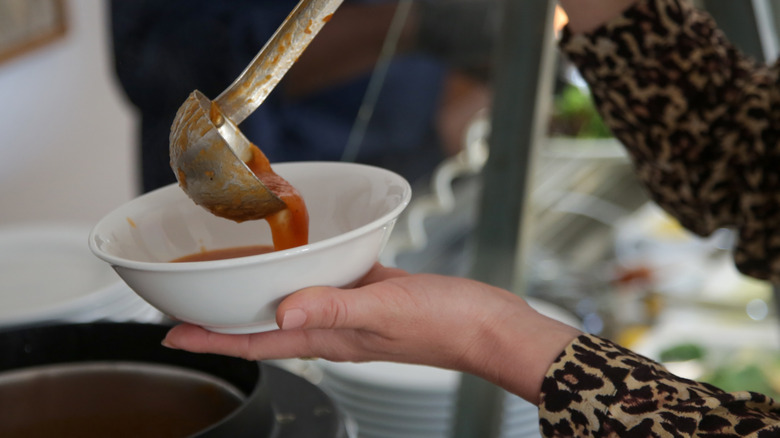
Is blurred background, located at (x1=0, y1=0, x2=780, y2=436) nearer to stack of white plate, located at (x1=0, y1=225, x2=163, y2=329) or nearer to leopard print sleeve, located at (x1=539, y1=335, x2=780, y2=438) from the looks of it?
stack of white plate, located at (x1=0, y1=225, x2=163, y2=329)

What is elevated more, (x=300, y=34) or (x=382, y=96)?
(x=300, y=34)

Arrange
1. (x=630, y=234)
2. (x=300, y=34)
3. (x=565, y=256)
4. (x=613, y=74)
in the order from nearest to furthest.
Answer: (x=300, y=34) < (x=613, y=74) < (x=565, y=256) < (x=630, y=234)

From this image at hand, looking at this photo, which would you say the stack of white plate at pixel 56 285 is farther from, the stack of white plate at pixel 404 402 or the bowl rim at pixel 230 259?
the stack of white plate at pixel 404 402

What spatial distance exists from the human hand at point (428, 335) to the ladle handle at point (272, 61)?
0.14m

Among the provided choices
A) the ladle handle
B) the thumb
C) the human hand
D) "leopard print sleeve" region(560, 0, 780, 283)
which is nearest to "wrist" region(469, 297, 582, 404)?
the human hand

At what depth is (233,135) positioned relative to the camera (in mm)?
460

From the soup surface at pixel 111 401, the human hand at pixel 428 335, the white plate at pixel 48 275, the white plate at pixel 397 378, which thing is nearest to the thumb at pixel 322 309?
the human hand at pixel 428 335

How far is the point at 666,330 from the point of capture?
1.36 metres

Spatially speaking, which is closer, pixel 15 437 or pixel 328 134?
pixel 15 437

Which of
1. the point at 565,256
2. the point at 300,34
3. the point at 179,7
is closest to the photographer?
the point at 300,34

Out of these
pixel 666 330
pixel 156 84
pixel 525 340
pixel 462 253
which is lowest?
pixel 666 330

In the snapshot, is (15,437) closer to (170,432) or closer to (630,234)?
(170,432)

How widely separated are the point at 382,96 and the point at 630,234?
85 centimetres

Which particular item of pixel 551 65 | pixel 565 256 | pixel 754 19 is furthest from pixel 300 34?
pixel 565 256
